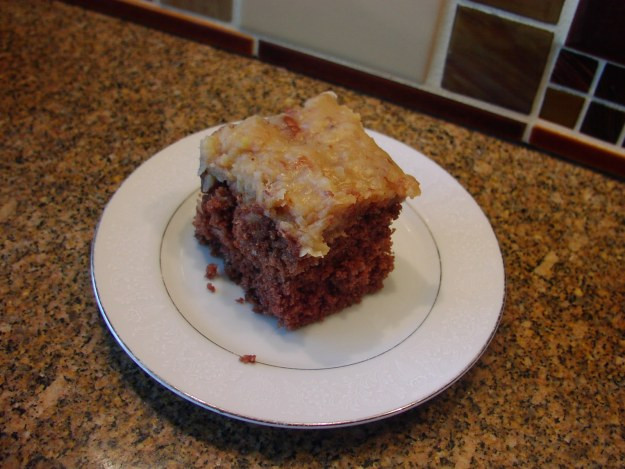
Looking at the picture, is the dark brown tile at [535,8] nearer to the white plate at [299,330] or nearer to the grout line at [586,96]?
the grout line at [586,96]

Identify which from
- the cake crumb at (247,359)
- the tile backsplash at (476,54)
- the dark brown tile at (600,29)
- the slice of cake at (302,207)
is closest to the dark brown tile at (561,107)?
the tile backsplash at (476,54)

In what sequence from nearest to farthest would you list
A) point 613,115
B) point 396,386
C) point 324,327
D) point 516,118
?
point 396,386, point 324,327, point 613,115, point 516,118

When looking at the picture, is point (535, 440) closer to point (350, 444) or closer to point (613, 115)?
point (350, 444)

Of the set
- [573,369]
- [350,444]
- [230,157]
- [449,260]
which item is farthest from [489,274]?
[230,157]

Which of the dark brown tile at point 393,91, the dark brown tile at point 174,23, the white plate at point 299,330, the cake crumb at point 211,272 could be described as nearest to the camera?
the white plate at point 299,330

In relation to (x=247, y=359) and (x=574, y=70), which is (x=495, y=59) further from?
(x=247, y=359)

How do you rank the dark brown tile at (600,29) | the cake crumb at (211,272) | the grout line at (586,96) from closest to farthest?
the cake crumb at (211,272) → the dark brown tile at (600,29) → the grout line at (586,96)

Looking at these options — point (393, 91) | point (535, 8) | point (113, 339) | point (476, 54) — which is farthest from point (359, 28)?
point (113, 339)
